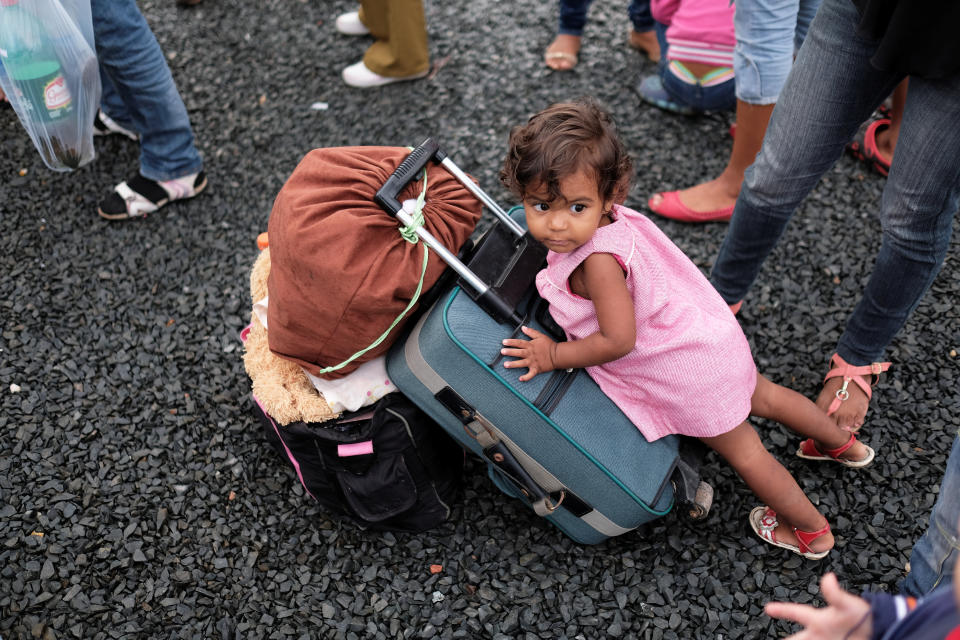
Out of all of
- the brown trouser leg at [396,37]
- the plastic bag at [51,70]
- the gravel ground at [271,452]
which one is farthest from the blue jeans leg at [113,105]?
the brown trouser leg at [396,37]

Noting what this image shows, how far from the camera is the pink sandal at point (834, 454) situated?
2182 millimetres

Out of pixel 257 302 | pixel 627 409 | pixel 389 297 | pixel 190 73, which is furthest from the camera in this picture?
pixel 190 73

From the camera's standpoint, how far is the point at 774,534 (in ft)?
6.84

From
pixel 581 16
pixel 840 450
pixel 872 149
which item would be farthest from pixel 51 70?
pixel 872 149

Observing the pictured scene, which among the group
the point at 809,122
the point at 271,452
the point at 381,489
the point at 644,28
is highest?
the point at 809,122

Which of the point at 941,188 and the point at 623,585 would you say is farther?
the point at 623,585

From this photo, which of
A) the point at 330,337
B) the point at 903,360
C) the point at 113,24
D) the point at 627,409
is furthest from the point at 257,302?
the point at 903,360

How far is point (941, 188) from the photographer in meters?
1.76

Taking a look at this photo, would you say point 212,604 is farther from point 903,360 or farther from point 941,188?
point 903,360

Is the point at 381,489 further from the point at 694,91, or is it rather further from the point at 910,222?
the point at 694,91

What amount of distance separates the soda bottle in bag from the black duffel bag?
1395 millimetres

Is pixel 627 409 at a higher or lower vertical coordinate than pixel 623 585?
higher

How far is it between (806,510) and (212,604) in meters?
1.73

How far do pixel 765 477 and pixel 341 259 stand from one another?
1.31 metres
